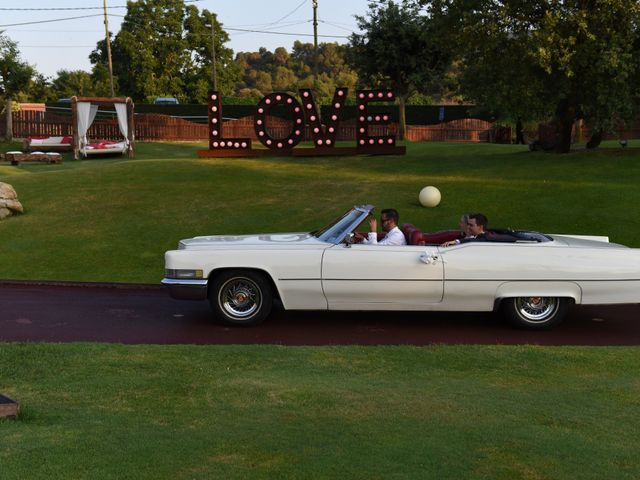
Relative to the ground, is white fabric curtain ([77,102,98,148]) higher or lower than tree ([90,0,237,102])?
lower

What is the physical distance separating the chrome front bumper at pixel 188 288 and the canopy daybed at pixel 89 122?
2346cm

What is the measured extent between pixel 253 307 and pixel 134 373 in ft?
8.76

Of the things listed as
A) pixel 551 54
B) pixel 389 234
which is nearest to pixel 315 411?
pixel 389 234

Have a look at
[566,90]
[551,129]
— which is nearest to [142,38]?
[551,129]

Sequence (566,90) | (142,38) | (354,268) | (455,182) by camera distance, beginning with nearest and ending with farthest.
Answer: (354,268) → (455,182) → (566,90) → (142,38)

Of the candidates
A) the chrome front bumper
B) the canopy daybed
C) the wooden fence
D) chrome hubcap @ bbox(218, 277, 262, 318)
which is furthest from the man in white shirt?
the wooden fence

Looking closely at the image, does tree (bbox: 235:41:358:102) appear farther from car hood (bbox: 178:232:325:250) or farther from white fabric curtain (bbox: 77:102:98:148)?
car hood (bbox: 178:232:325:250)

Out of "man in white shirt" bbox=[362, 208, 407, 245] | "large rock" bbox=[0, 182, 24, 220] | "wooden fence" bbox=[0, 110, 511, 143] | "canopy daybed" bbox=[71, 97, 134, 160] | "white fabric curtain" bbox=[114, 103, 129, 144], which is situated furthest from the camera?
"wooden fence" bbox=[0, 110, 511, 143]

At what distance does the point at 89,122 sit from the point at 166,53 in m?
47.1

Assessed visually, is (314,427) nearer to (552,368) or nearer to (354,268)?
(552,368)

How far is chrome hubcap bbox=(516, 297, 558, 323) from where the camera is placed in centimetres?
868

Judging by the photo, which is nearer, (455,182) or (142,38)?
(455,182)

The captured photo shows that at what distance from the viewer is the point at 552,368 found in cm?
655

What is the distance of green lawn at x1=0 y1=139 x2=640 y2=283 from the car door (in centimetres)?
432
